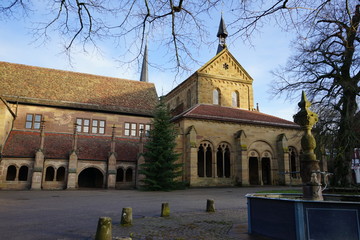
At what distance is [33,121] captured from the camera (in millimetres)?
27656

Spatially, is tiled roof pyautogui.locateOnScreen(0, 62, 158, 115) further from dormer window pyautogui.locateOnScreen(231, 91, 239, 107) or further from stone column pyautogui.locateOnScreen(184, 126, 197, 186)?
dormer window pyautogui.locateOnScreen(231, 91, 239, 107)

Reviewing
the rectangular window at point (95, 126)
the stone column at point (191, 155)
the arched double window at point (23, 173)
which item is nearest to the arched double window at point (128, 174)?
the rectangular window at point (95, 126)

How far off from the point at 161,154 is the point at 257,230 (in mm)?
15592

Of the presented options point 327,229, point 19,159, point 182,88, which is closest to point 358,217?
point 327,229

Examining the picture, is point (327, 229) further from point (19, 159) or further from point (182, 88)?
point (182, 88)

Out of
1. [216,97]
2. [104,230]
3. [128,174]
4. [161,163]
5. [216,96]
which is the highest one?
[216,96]

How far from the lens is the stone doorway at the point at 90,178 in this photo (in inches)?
1105

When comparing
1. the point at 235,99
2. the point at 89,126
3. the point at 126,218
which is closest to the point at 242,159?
the point at 235,99

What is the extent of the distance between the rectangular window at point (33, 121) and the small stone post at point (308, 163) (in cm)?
2751

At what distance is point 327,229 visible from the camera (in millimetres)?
5074

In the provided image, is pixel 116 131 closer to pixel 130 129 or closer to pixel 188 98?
pixel 130 129

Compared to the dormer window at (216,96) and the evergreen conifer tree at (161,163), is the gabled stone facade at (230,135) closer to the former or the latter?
the dormer window at (216,96)

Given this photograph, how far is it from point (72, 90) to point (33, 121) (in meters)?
5.74

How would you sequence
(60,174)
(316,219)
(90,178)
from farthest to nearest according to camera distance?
(90,178), (60,174), (316,219)
